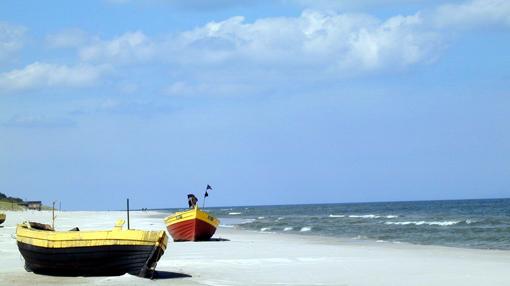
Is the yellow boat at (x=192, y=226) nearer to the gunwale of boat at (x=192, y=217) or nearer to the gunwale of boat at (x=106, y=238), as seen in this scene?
the gunwale of boat at (x=192, y=217)

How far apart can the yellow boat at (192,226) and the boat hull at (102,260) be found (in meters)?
13.0

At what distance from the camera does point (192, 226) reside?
2981cm

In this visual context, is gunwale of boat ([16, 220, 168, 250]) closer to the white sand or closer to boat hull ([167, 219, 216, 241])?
the white sand

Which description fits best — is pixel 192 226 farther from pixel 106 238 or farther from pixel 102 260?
pixel 106 238

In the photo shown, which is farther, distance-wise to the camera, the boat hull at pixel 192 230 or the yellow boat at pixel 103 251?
the boat hull at pixel 192 230

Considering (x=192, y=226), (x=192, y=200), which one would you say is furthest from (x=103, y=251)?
(x=192, y=200)

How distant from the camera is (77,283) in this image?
15.5m

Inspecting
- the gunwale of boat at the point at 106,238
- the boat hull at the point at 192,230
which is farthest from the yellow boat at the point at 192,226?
the gunwale of boat at the point at 106,238

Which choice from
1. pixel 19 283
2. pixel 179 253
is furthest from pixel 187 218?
pixel 19 283

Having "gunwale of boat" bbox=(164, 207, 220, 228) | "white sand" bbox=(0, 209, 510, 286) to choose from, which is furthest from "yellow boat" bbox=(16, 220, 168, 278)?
"gunwale of boat" bbox=(164, 207, 220, 228)

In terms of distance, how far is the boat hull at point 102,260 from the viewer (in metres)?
16.1

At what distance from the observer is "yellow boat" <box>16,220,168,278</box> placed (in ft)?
52.9

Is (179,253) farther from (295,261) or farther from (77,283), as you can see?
(77,283)

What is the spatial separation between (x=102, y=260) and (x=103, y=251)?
208mm
